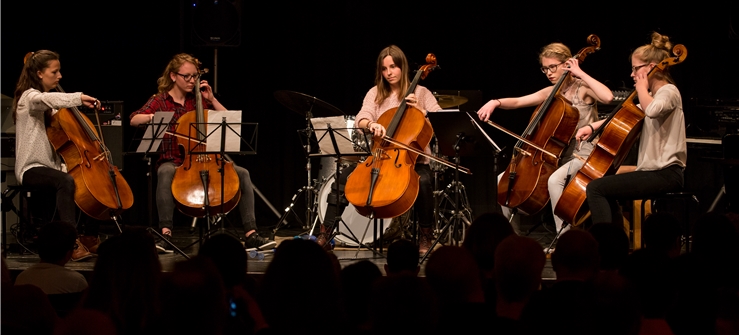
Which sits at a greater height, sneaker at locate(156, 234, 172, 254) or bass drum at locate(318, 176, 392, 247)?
bass drum at locate(318, 176, 392, 247)

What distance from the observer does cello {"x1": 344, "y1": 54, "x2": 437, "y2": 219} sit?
5.43 meters

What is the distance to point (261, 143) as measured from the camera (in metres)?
8.49

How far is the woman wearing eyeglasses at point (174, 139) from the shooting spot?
6332mm

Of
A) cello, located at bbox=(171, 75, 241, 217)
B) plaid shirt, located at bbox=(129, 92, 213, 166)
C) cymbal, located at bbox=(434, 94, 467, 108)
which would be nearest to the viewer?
cello, located at bbox=(171, 75, 241, 217)

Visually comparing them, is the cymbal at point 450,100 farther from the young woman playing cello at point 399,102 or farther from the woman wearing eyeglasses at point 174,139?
the woman wearing eyeglasses at point 174,139

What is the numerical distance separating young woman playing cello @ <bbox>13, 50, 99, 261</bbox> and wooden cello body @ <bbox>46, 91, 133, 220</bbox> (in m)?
0.07

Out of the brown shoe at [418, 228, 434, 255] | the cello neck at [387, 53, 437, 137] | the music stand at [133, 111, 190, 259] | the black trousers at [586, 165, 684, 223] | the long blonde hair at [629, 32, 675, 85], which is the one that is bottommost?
the brown shoe at [418, 228, 434, 255]

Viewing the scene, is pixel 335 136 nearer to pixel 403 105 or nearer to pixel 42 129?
pixel 403 105

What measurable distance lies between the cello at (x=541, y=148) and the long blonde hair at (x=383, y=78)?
1084 millimetres

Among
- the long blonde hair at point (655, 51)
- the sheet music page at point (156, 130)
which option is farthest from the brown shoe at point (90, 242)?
the long blonde hair at point (655, 51)

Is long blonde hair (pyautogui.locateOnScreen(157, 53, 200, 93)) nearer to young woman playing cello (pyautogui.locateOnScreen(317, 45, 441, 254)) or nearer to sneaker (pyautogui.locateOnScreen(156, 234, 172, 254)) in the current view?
sneaker (pyautogui.locateOnScreen(156, 234, 172, 254))

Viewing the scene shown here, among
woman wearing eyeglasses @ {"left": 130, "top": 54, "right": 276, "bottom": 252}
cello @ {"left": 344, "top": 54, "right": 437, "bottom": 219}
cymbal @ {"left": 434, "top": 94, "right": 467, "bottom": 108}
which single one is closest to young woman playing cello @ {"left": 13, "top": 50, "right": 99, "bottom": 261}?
woman wearing eyeglasses @ {"left": 130, "top": 54, "right": 276, "bottom": 252}

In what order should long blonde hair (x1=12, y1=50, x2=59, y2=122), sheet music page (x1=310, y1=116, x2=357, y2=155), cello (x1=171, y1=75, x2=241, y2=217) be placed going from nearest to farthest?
sheet music page (x1=310, y1=116, x2=357, y2=155), long blonde hair (x1=12, y1=50, x2=59, y2=122), cello (x1=171, y1=75, x2=241, y2=217)

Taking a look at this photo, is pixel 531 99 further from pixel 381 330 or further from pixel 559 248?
pixel 381 330
